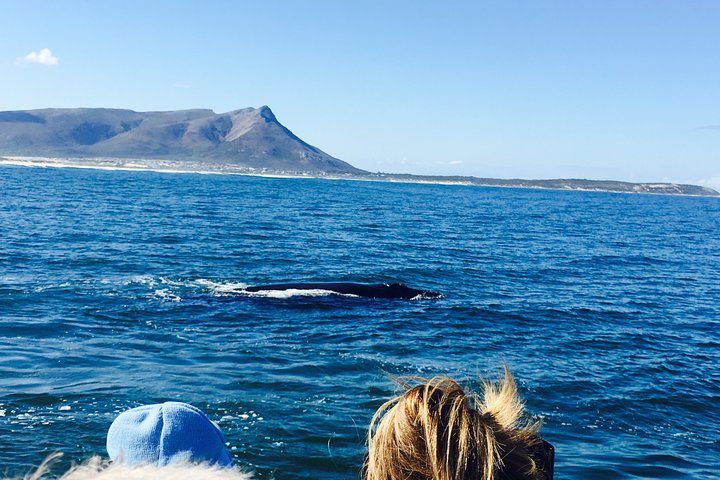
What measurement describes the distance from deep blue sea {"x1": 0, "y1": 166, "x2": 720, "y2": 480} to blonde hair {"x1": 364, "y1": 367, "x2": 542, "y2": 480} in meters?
0.87

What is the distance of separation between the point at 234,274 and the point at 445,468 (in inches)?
910

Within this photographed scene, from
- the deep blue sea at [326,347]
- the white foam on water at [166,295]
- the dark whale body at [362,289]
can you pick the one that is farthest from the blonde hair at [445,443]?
the dark whale body at [362,289]

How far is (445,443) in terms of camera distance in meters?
2.14

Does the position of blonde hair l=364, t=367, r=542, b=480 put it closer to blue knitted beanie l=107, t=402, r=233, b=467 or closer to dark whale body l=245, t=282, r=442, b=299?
blue knitted beanie l=107, t=402, r=233, b=467

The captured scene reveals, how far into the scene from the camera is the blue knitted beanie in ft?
10.4

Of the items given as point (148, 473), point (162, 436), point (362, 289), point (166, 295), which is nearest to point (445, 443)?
point (148, 473)

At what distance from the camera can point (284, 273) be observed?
25422 millimetres

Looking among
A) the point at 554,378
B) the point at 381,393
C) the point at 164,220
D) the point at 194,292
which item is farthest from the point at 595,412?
the point at 164,220

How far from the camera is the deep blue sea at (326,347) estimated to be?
31.5 feet

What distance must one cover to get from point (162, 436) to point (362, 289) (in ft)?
59.5

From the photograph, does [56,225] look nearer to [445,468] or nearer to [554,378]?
[554,378]

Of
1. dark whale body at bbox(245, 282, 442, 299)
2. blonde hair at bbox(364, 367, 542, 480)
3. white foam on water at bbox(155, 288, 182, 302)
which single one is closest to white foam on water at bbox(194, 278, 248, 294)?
dark whale body at bbox(245, 282, 442, 299)

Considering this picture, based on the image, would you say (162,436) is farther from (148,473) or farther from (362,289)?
(362,289)

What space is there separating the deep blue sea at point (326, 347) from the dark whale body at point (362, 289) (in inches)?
28.6
